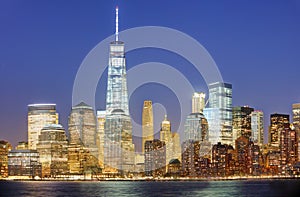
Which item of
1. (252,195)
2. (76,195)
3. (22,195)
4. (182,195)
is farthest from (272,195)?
(22,195)

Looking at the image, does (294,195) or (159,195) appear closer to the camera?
(294,195)

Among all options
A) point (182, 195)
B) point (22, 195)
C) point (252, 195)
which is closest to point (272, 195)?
point (252, 195)

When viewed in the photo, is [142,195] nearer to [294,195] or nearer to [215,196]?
[215,196]

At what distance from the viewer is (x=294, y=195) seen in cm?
10825

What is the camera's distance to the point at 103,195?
118 m

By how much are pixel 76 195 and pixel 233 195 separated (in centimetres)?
2601

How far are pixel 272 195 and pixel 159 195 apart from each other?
1838cm

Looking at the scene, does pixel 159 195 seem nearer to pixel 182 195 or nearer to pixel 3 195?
pixel 182 195

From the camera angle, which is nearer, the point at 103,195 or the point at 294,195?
the point at 294,195

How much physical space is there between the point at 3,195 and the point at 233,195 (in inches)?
1521

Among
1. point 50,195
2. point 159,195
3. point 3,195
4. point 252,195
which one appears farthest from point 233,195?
point 3,195

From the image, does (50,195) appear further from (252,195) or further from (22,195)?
(252,195)

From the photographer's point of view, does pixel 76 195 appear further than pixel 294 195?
Yes

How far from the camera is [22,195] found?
119 meters
